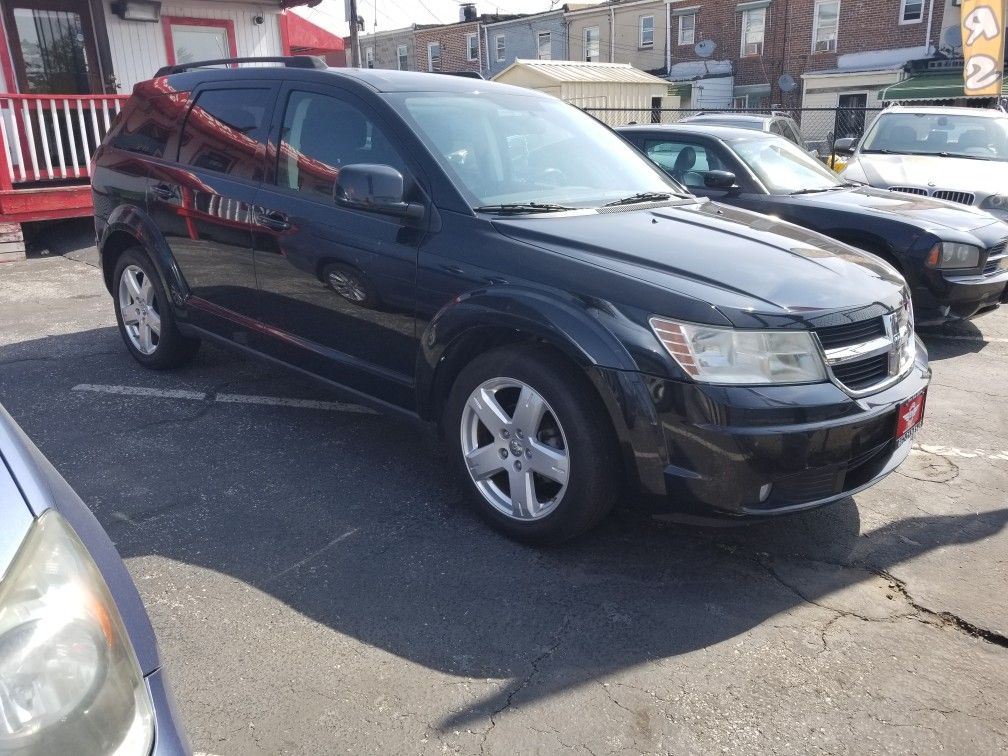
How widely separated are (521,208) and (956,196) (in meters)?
6.25

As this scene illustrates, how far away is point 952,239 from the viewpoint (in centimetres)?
625

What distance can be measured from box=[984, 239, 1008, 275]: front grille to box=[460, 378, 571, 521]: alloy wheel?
4.66m

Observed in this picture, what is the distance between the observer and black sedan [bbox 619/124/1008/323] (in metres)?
6.26

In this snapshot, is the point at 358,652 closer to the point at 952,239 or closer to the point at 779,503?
the point at 779,503

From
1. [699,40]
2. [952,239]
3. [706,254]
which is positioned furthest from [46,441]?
[699,40]

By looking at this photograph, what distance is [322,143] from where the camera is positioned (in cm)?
412

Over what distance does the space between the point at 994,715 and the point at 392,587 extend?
1.96m

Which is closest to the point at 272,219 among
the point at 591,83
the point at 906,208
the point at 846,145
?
the point at 906,208

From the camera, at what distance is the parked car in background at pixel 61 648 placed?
121 cm

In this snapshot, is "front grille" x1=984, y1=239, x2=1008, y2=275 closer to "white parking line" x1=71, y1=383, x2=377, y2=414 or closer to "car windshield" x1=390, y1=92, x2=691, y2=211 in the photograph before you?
"car windshield" x1=390, y1=92, x2=691, y2=211

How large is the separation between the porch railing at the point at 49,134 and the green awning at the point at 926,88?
23.7 m

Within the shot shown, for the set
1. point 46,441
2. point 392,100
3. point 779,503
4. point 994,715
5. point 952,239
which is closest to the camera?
point 994,715

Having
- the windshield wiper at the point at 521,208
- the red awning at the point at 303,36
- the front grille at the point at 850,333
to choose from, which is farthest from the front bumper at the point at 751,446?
the red awning at the point at 303,36

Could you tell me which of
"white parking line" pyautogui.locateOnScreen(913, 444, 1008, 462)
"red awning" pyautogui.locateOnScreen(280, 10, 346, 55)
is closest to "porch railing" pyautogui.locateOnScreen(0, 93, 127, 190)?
"red awning" pyautogui.locateOnScreen(280, 10, 346, 55)
